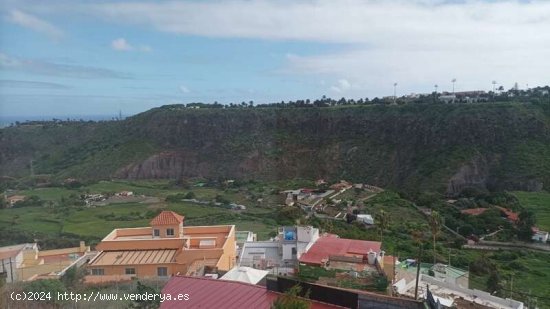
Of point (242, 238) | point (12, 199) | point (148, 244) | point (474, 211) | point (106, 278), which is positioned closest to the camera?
point (106, 278)

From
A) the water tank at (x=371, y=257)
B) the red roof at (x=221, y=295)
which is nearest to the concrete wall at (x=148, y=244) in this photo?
the water tank at (x=371, y=257)

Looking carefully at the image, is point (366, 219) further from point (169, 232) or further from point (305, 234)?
point (169, 232)

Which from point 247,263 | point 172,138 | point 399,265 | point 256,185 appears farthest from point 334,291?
point 172,138

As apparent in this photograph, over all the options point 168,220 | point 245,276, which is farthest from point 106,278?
point 245,276

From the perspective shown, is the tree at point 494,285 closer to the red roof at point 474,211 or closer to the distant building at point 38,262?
the distant building at point 38,262

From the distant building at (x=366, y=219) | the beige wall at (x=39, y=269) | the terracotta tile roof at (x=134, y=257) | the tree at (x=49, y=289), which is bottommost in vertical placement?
the distant building at (x=366, y=219)

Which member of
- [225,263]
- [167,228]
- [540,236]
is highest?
[167,228]

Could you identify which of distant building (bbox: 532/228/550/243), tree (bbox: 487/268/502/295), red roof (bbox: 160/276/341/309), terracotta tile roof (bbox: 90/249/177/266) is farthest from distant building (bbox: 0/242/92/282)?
distant building (bbox: 532/228/550/243)
